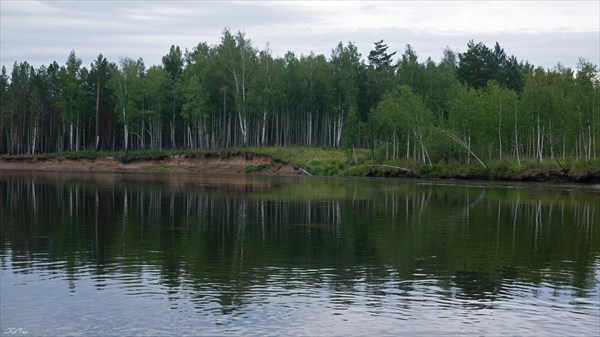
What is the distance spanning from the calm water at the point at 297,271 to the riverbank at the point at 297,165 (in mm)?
34112

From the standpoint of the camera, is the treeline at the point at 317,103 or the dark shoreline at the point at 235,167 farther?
the treeline at the point at 317,103

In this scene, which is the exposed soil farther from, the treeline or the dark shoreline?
the treeline

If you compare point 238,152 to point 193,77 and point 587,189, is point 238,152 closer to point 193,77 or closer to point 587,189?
point 193,77

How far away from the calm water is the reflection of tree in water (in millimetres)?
91

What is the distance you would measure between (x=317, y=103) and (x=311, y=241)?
303ft

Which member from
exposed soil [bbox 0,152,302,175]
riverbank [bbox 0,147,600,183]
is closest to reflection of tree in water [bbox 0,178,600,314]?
riverbank [bbox 0,147,600,183]

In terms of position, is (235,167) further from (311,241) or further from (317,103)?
(311,241)

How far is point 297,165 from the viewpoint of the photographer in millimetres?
103062

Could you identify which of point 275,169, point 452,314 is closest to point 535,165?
point 275,169

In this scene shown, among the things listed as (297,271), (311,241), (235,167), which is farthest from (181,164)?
(297,271)

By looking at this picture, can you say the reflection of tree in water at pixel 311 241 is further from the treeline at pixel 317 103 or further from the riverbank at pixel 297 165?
the treeline at pixel 317 103

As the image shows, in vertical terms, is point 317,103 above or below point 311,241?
above

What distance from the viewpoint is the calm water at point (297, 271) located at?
16.7 metres

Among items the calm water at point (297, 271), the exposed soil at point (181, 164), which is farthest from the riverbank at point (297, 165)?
the calm water at point (297, 271)
